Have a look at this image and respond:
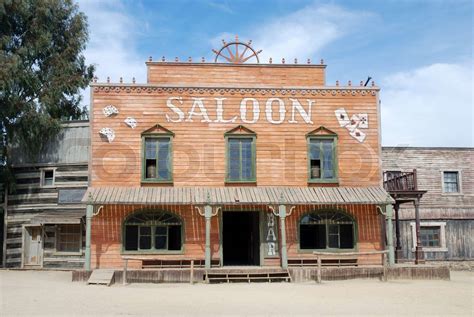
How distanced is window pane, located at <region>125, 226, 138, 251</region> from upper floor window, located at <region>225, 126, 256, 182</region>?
3.74 meters

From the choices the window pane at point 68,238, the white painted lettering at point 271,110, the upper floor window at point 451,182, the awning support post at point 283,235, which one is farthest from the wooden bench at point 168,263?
the upper floor window at point 451,182

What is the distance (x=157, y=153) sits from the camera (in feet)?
65.8

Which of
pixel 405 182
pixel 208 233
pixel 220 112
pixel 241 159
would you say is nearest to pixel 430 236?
pixel 405 182

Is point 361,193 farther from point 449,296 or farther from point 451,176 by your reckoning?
point 451,176

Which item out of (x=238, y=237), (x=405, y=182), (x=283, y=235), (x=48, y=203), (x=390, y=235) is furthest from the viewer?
A: (x=48, y=203)

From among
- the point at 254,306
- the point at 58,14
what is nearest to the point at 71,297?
the point at 254,306

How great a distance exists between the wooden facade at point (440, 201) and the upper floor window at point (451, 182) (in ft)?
0.26

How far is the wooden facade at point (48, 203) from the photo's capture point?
23.4 m

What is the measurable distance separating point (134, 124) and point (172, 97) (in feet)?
5.51

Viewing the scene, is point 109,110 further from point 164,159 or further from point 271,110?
point 271,110

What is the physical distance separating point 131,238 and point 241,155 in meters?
4.83

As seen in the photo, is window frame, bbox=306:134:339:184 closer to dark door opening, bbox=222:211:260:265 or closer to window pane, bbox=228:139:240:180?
window pane, bbox=228:139:240:180

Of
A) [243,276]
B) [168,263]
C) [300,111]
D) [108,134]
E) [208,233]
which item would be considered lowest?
[243,276]

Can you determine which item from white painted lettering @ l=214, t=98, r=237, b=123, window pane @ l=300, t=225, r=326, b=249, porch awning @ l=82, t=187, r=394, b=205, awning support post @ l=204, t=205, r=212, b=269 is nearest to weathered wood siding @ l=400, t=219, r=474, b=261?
porch awning @ l=82, t=187, r=394, b=205
